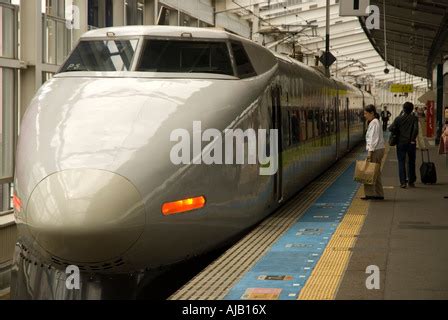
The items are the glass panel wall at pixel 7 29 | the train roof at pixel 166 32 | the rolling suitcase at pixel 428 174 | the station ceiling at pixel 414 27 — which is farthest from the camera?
the station ceiling at pixel 414 27

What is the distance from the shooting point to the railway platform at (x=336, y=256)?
20.0 ft

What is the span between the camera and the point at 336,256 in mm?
7488

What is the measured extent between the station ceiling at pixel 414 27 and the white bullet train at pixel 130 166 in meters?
13.4

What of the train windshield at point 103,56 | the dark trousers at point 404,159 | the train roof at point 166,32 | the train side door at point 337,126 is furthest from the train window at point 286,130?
the train side door at point 337,126

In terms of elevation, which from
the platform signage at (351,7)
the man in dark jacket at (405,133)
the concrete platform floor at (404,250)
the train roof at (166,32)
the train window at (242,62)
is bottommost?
the concrete platform floor at (404,250)

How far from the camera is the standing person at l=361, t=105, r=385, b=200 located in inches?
478

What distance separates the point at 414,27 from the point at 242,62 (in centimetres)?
2343

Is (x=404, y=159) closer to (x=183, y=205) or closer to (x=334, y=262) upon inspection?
(x=334, y=262)

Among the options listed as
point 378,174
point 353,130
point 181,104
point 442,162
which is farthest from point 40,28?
point 353,130

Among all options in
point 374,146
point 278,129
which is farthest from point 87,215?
point 374,146

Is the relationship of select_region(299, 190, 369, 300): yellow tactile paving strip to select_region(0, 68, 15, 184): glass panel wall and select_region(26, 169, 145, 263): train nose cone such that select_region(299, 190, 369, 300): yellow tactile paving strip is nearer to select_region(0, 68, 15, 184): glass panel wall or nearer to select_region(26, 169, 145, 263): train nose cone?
select_region(26, 169, 145, 263): train nose cone

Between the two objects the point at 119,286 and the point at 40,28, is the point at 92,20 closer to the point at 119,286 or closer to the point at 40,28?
the point at 40,28

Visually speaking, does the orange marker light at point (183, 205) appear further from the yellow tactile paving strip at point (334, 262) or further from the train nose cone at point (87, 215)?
the yellow tactile paving strip at point (334, 262)

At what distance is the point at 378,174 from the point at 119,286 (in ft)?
21.3
